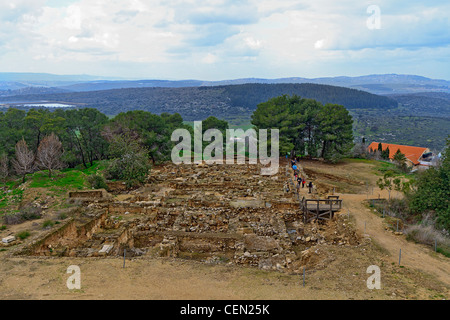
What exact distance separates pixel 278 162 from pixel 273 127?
14.6 ft

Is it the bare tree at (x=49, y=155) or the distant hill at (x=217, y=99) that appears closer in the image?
the bare tree at (x=49, y=155)

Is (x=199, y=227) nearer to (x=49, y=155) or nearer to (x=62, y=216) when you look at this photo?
(x=62, y=216)

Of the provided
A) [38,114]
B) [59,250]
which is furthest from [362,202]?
[38,114]

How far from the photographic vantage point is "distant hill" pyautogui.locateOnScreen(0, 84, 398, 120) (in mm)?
135875

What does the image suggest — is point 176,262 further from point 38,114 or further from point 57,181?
point 38,114

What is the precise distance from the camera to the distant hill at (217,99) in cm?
13588

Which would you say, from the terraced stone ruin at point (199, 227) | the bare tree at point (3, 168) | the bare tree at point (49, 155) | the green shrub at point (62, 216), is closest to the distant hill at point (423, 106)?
the terraced stone ruin at point (199, 227)

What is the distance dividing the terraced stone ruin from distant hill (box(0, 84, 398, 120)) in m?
106

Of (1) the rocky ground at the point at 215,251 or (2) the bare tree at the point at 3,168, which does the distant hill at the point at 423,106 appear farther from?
(2) the bare tree at the point at 3,168

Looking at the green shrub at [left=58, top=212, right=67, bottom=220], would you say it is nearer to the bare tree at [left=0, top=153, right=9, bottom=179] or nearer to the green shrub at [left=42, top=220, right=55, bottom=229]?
the green shrub at [left=42, top=220, right=55, bottom=229]

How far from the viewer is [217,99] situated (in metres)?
150

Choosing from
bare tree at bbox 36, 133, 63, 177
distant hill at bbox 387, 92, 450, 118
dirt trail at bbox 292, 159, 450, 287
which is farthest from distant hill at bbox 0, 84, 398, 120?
dirt trail at bbox 292, 159, 450, 287

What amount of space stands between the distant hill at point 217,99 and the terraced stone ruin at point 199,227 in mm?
105690

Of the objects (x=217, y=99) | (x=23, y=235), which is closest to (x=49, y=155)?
(x=23, y=235)
